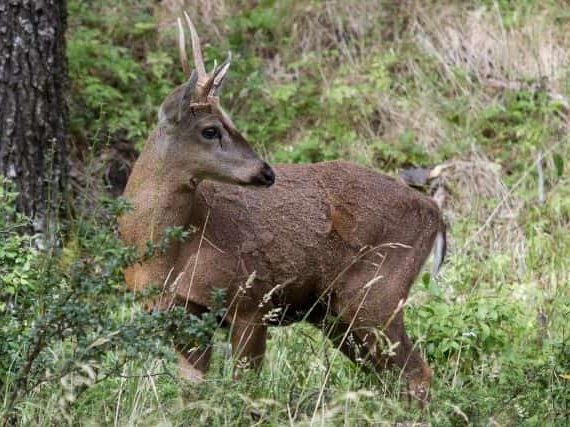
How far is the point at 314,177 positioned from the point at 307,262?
508 millimetres

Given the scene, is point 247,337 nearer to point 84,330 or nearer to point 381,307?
point 381,307

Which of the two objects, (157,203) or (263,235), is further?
(263,235)

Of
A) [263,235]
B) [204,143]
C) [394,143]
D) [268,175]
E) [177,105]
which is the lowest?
[394,143]

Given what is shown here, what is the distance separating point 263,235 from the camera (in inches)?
248

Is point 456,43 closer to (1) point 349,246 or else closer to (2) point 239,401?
(1) point 349,246

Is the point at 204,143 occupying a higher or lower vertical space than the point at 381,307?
higher

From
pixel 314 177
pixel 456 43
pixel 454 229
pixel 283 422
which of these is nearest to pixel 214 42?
pixel 456 43

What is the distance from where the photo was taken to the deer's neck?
20.0 feet

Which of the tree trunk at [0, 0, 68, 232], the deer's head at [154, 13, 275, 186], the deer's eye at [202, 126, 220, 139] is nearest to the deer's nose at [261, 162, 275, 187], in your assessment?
the deer's head at [154, 13, 275, 186]

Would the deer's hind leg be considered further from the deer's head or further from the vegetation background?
the deer's head

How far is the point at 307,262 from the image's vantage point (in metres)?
6.40

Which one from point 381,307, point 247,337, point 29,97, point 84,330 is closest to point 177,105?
point 247,337

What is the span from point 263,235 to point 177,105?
813mm

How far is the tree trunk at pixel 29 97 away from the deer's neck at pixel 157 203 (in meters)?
1.52
